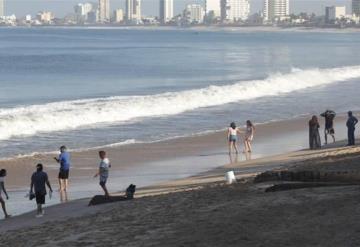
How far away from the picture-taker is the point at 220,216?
39.0ft

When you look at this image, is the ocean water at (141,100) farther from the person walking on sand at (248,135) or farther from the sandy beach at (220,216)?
the sandy beach at (220,216)

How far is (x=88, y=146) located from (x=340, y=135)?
28.0ft

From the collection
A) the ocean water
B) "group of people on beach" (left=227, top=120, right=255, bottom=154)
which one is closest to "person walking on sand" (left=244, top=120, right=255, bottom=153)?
"group of people on beach" (left=227, top=120, right=255, bottom=154)

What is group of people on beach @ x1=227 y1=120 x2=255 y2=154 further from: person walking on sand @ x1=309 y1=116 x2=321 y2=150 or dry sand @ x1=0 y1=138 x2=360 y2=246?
dry sand @ x1=0 y1=138 x2=360 y2=246

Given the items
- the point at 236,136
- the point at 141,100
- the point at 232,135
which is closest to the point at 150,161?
the point at 232,135

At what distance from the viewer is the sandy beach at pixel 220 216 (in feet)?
34.6

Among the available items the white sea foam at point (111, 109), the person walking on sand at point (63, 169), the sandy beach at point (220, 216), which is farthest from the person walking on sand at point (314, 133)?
the white sea foam at point (111, 109)

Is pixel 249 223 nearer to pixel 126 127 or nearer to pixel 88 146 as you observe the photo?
pixel 88 146

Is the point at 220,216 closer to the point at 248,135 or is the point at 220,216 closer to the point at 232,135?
the point at 232,135

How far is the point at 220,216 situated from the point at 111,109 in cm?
2469

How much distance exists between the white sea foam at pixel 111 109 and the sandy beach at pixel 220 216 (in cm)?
1438

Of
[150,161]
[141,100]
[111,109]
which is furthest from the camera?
[141,100]

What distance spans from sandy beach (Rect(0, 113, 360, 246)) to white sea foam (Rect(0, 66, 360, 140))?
14.4 metres

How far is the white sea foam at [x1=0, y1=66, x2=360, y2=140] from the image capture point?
31203 millimetres
